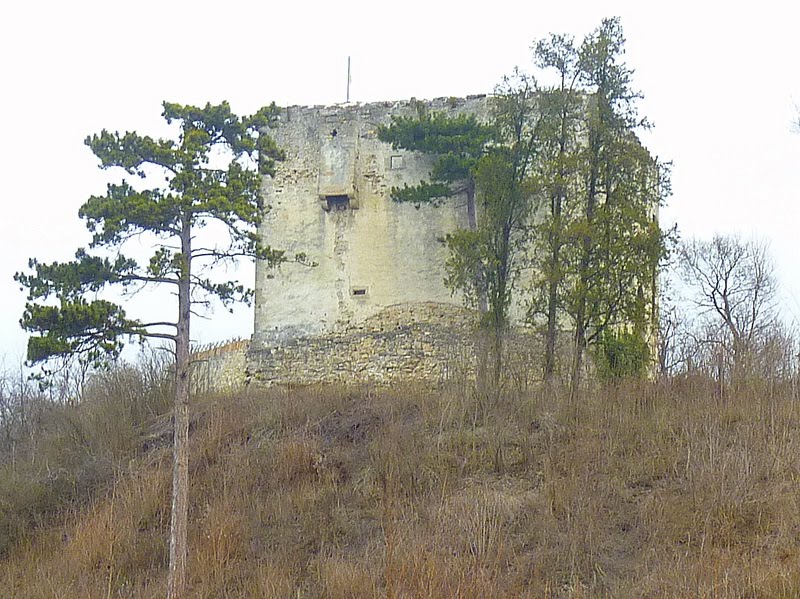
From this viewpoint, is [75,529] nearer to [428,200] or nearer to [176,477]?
[176,477]

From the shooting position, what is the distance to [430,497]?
1423 centimetres

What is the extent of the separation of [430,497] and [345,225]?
10402 mm

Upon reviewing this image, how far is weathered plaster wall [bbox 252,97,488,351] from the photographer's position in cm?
2280

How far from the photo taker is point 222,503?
15.2 meters

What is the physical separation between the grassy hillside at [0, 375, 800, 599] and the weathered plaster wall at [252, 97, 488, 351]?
3.99 metres

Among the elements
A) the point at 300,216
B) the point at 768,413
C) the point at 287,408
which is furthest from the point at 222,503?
the point at 300,216

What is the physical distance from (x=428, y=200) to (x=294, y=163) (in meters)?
3.73

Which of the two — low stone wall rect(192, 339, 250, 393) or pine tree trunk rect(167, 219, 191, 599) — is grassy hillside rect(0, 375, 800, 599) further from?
low stone wall rect(192, 339, 250, 393)

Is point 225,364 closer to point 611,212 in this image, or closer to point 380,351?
point 380,351

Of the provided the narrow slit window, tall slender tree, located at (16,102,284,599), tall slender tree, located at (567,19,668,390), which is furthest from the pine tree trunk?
the narrow slit window

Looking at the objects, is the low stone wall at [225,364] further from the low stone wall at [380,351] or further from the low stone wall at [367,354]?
the low stone wall at [380,351]

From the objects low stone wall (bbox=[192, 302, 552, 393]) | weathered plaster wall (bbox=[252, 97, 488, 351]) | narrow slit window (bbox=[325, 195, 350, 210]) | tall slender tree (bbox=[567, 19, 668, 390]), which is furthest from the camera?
narrow slit window (bbox=[325, 195, 350, 210])

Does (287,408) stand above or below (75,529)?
above

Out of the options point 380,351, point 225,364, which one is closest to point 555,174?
point 380,351
